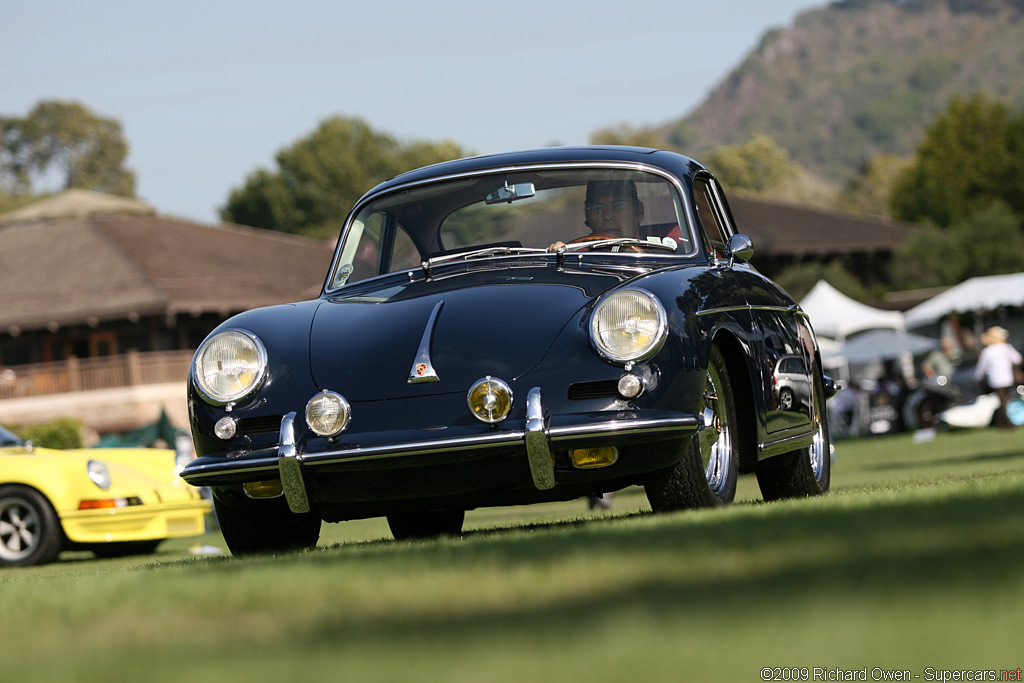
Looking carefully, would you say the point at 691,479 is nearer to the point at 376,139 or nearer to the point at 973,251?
the point at 973,251

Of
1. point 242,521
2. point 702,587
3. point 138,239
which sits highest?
point 702,587

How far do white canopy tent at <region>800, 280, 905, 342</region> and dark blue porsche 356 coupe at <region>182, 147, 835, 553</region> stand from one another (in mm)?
24761

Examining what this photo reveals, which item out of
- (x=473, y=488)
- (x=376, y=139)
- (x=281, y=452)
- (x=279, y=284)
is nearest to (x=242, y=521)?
(x=281, y=452)

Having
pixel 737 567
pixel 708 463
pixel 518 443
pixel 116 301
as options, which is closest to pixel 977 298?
pixel 708 463

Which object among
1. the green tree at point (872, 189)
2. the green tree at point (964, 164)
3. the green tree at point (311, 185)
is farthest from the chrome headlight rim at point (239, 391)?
the green tree at point (872, 189)

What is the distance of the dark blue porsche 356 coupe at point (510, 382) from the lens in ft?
17.0

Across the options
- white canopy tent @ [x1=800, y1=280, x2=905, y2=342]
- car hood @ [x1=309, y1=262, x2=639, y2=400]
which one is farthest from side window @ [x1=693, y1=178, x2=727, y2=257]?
white canopy tent @ [x1=800, y1=280, x2=905, y2=342]

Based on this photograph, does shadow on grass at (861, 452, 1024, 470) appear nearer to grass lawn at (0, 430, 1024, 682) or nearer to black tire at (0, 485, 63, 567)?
black tire at (0, 485, 63, 567)

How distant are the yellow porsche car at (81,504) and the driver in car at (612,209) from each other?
594 cm

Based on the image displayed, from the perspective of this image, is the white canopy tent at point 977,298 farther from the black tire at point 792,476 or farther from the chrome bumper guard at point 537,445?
the chrome bumper guard at point 537,445

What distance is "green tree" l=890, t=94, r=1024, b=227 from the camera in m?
64.2

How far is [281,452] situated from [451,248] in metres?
1.86

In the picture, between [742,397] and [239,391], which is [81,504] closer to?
[239,391]

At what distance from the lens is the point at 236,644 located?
2.76 metres
